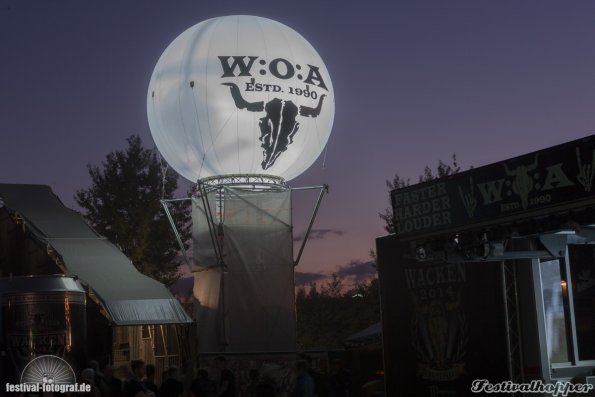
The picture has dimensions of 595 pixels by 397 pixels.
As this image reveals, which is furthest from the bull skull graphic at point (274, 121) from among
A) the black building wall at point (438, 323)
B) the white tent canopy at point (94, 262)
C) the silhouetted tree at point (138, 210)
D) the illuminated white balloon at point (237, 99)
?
the silhouetted tree at point (138, 210)

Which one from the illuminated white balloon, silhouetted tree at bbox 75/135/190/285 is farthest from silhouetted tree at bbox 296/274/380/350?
the illuminated white balloon

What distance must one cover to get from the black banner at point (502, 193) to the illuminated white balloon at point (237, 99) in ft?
31.5

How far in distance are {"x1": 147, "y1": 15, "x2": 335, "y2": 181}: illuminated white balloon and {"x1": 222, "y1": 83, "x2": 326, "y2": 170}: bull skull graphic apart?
0.09ft

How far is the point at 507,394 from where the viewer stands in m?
16.1

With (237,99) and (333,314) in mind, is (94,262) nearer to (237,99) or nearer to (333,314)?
(237,99)

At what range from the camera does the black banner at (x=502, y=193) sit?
41.2 ft

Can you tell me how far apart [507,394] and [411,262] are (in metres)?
3.79

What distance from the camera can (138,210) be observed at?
148ft

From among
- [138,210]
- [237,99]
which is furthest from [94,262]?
[138,210]

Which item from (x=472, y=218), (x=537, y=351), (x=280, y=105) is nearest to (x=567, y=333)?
(x=537, y=351)

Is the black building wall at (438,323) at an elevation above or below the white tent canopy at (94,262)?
below

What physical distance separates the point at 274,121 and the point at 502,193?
1197cm

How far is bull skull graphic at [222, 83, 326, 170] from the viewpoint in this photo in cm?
2470

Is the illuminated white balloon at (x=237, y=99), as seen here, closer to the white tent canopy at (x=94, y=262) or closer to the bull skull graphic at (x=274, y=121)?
the bull skull graphic at (x=274, y=121)
